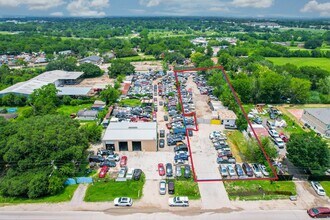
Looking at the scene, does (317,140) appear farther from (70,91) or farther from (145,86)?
(70,91)

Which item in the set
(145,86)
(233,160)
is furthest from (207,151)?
(145,86)

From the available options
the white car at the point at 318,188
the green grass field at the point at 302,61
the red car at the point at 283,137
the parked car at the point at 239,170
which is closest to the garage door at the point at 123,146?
the parked car at the point at 239,170

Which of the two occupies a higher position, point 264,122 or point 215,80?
point 215,80

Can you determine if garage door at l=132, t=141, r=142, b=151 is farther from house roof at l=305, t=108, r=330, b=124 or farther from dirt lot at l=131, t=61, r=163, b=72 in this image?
dirt lot at l=131, t=61, r=163, b=72

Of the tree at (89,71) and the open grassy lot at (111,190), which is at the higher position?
the tree at (89,71)

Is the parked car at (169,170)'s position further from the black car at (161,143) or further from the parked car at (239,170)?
the parked car at (239,170)

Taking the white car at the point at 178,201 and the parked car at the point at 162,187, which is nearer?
the white car at the point at 178,201
